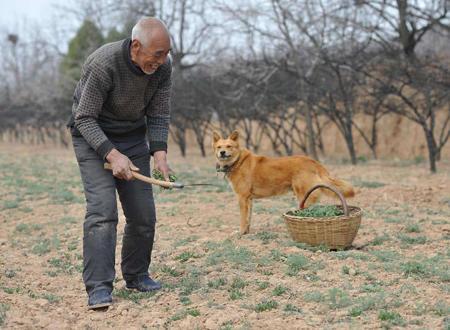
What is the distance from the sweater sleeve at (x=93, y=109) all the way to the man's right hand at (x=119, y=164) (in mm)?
38

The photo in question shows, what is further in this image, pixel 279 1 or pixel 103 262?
pixel 279 1

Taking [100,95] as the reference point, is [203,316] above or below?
below

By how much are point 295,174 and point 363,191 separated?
3549mm

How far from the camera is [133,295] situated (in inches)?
183

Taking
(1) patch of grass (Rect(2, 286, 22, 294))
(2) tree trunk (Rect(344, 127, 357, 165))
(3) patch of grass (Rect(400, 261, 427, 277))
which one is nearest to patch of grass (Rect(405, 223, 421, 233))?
(3) patch of grass (Rect(400, 261, 427, 277))

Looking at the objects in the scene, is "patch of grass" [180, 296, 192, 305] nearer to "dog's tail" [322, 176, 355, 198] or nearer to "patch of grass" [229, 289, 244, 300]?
"patch of grass" [229, 289, 244, 300]

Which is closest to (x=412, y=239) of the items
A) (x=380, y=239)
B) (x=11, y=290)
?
(x=380, y=239)

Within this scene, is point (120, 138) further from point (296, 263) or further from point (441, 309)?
point (441, 309)

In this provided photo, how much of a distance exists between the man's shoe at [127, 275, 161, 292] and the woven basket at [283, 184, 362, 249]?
1.66m

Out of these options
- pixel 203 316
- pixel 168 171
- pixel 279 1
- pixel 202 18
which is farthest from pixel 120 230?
pixel 202 18

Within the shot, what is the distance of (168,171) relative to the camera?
4.62m

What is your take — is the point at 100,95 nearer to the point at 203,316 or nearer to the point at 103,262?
the point at 103,262

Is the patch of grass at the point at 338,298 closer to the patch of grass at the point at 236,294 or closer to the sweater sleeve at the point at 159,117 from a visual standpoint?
the patch of grass at the point at 236,294

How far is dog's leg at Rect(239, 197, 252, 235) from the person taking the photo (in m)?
6.96
